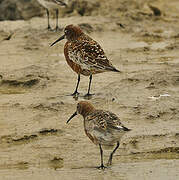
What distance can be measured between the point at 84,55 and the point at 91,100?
2.41 ft

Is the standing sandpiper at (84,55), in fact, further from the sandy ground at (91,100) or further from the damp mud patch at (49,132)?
the damp mud patch at (49,132)

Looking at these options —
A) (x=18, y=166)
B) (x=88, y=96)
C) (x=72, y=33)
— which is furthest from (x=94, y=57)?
(x=18, y=166)

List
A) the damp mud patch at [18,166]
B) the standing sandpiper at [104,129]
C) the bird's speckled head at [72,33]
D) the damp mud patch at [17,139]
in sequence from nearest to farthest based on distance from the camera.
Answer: the standing sandpiper at [104,129] < the damp mud patch at [18,166] < the damp mud patch at [17,139] < the bird's speckled head at [72,33]

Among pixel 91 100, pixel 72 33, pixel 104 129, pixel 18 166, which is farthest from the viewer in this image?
pixel 72 33

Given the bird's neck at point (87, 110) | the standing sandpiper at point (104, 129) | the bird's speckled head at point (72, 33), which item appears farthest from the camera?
the bird's speckled head at point (72, 33)

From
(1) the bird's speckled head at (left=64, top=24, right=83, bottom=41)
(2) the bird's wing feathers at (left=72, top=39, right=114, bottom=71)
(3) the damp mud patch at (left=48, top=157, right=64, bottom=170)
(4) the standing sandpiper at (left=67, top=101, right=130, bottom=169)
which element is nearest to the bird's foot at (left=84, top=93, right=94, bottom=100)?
(2) the bird's wing feathers at (left=72, top=39, right=114, bottom=71)

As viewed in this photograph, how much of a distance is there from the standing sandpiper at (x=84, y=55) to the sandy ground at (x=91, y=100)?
0.44 metres

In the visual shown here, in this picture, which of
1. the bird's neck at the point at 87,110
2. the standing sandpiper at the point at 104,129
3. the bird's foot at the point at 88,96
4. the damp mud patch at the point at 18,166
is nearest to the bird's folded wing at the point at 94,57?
the bird's foot at the point at 88,96

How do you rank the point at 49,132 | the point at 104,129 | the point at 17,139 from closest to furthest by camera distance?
the point at 104,129 < the point at 17,139 < the point at 49,132

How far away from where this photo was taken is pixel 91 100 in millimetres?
9820

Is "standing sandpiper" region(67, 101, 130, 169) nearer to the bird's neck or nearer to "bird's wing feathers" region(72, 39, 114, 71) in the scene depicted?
the bird's neck

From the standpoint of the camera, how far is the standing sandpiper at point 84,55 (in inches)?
390

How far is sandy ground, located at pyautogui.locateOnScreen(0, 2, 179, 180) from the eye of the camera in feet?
25.9

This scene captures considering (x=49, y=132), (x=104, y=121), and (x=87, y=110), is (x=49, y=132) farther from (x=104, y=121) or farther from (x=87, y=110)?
(x=104, y=121)
